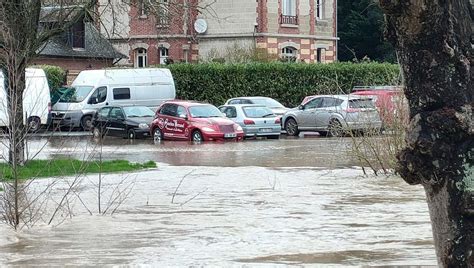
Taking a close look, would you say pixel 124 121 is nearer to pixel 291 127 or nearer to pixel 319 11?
pixel 291 127

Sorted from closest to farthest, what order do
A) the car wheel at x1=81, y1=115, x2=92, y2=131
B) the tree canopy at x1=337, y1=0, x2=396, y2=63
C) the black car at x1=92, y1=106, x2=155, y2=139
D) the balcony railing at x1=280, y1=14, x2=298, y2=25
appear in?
the black car at x1=92, y1=106, x2=155, y2=139
the car wheel at x1=81, y1=115, x2=92, y2=131
the balcony railing at x1=280, y1=14, x2=298, y2=25
the tree canopy at x1=337, y1=0, x2=396, y2=63

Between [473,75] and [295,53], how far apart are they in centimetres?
4598

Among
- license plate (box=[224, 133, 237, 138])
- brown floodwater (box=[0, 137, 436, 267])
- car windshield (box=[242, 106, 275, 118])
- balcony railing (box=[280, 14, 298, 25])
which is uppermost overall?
balcony railing (box=[280, 14, 298, 25])

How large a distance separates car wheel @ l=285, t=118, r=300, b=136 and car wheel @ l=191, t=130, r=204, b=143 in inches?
224

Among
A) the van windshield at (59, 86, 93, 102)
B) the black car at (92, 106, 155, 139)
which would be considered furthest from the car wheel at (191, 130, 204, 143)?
the van windshield at (59, 86, 93, 102)

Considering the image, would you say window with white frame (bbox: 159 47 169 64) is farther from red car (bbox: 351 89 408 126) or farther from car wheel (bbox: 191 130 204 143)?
red car (bbox: 351 89 408 126)

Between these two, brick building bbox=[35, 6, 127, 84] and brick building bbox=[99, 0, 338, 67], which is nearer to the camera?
brick building bbox=[35, 6, 127, 84]

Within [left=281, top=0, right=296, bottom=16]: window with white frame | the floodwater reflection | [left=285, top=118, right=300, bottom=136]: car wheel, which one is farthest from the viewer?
[left=281, top=0, right=296, bottom=16]: window with white frame

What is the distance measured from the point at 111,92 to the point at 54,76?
4.25 metres

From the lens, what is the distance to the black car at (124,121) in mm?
35312

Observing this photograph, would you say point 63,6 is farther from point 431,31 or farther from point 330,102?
point 431,31

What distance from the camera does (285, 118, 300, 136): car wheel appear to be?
36938 mm

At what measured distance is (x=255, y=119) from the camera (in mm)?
34562

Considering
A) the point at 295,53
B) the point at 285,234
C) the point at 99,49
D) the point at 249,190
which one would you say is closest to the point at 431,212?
the point at 285,234
